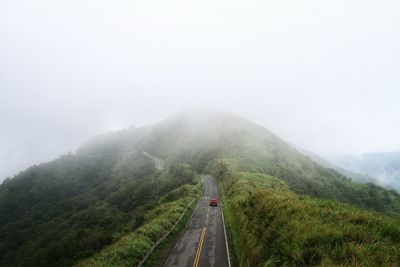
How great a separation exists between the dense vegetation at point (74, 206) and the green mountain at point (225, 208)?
0.45m

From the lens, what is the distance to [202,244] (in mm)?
21031

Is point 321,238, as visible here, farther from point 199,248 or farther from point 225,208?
point 225,208

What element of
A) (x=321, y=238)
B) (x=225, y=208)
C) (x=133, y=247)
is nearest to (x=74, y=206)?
(x=225, y=208)

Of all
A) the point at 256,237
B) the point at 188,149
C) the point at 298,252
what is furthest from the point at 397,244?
the point at 188,149

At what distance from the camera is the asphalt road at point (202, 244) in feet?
57.3

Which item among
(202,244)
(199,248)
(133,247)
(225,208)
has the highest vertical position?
(133,247)

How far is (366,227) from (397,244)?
5.77 feet

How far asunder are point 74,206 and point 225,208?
9848cm

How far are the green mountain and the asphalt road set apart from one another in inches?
51.6

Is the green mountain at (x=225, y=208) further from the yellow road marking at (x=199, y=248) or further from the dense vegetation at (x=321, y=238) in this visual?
the yellow road marking at (x=199, y=248)

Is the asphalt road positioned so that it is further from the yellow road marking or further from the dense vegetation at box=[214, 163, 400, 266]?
the dense vegetation at box=[214, 163, 400, 266]

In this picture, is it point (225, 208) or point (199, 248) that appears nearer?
point (199, 248)

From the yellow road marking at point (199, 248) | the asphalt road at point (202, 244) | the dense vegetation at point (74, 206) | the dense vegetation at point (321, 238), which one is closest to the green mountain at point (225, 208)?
the dense vegetation at point (321, 238)

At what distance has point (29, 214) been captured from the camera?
120250 mm
